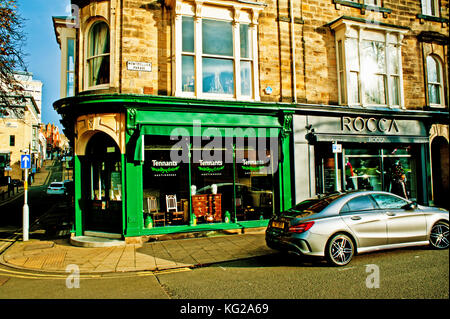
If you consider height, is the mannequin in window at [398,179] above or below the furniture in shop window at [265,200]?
above

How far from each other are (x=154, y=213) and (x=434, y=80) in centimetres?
1457

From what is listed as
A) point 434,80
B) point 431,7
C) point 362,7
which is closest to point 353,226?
point 362,7

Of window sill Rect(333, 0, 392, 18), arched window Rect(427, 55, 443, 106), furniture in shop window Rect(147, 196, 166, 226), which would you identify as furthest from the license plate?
arched window Rect(427, 55, 443, 106)

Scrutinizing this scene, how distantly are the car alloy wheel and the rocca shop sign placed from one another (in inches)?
235

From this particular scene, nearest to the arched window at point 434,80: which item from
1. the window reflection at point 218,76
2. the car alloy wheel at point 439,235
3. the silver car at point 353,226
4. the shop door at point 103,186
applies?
the car alloy wheel at point 439,235

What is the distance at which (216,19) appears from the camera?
11453 millimetres

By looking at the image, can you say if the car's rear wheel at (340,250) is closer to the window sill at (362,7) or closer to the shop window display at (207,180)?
the shop window display at (207,180)

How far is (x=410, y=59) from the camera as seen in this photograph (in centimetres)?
1456

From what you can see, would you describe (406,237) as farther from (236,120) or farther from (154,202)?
(154,202)

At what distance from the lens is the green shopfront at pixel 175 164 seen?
33.2 ft

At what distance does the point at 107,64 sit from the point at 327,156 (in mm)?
9110

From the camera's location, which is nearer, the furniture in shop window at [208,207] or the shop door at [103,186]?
the shop door at [103,186]

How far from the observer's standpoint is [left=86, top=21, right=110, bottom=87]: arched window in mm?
10859

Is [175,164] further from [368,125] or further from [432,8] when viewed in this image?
[432,8]
